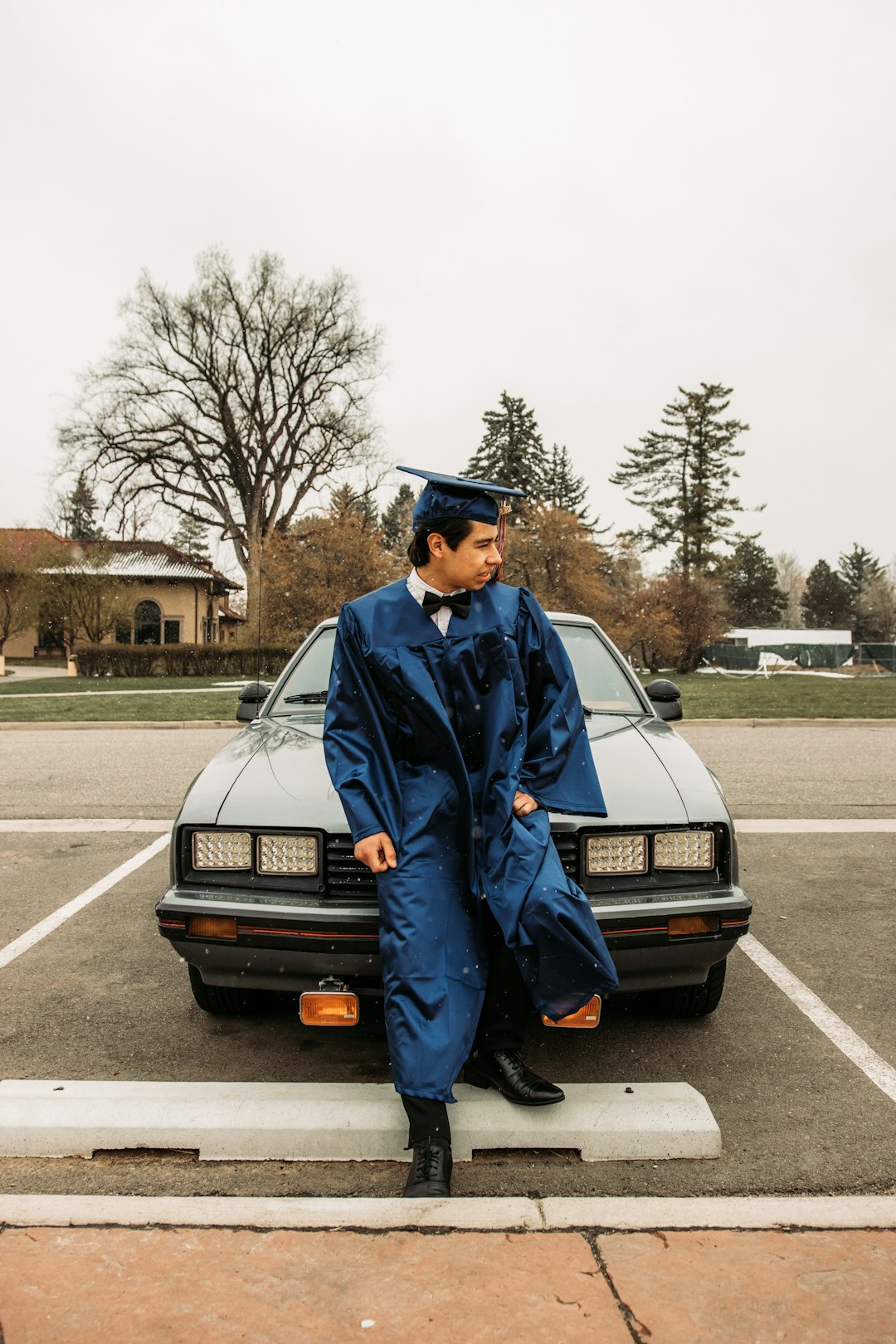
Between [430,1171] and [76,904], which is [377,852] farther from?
[76,904]

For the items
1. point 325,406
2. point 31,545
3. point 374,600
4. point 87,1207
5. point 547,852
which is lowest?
point 87,1207

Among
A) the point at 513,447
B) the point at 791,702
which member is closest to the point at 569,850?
the point at 791,702

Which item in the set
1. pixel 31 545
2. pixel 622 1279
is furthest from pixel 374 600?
pixel 31 545

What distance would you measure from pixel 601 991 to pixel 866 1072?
3.87 ft

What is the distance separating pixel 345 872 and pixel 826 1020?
6.39ft

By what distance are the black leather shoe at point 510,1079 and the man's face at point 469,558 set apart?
1350 mm

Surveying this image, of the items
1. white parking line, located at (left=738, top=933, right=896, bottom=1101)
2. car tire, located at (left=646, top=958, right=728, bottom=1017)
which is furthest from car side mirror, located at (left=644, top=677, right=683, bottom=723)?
car tire, located at (left=646, top=958, right=728, bottom=1017)

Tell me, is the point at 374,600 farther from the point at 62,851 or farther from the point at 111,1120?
the point at 62,851

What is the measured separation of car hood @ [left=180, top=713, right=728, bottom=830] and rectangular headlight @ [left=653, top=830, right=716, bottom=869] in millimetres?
42

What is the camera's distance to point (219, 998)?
3.61 m

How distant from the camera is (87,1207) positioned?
247 centimetres

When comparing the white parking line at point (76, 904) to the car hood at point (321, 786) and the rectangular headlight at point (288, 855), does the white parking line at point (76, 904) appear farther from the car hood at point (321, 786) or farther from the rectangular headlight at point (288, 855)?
the rectangular headlight at point (288, 855)

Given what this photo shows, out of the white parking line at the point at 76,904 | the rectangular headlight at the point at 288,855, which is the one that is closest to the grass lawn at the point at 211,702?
the white parking line at the point at 76,904

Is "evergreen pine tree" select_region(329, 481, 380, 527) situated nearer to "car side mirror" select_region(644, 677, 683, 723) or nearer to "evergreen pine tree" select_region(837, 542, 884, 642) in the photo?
"car side mirror" select_region(644, 677, 683, 723)
